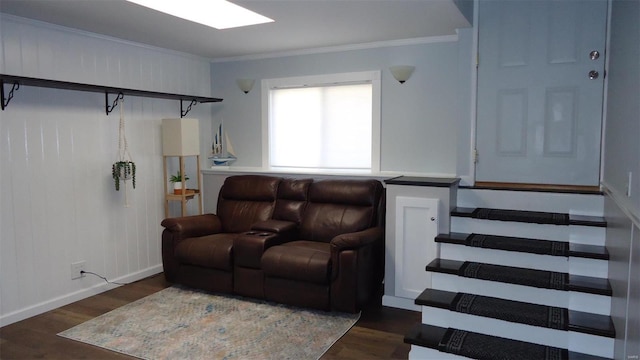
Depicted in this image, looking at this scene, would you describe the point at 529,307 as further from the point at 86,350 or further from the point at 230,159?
the point at 230,159

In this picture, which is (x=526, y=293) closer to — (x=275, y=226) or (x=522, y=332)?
(x=522, y=332)

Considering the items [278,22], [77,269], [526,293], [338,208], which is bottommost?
[77,269]

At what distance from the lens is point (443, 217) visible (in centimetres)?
356

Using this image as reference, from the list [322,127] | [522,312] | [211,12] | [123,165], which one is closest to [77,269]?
[123,165]

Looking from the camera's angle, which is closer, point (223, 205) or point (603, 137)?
point (603, 137)

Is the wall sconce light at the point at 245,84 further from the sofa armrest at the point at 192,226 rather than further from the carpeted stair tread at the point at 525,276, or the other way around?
the carpeted stair tread at the point at 525,276

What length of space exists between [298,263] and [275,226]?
58 cm

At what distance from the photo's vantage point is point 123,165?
13.7 feet

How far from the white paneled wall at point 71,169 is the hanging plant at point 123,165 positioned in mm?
51

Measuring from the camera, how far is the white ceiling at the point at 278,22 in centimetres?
315

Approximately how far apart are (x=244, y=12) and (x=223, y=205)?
2057 mm

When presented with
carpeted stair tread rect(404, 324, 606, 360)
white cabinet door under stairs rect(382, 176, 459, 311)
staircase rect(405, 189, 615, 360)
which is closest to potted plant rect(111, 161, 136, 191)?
white cabinet door under stairs rect(382, 176, 459, 311)

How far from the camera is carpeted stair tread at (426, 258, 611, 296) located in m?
2.76

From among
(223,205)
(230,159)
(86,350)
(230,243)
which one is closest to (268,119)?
(230,159)
